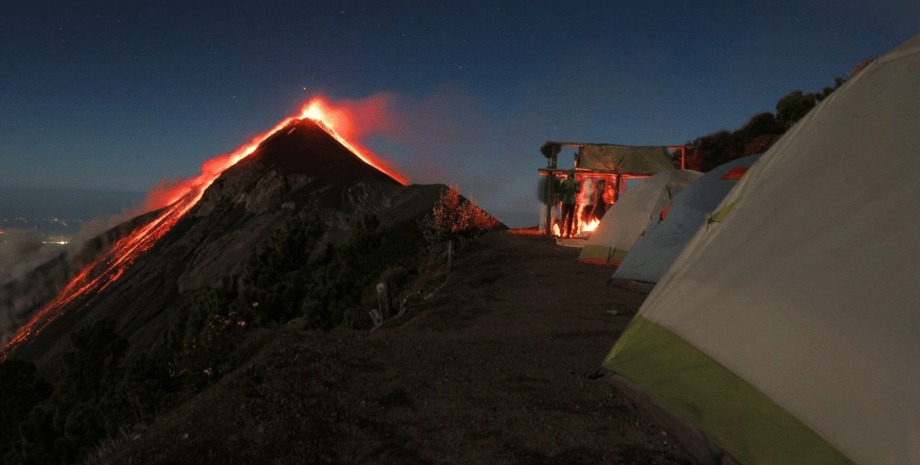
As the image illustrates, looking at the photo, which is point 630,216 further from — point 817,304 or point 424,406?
point 817,304

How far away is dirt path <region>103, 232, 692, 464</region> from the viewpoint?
3.83 metres

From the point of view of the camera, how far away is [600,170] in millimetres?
22922

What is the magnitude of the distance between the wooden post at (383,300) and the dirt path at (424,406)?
4.17 m

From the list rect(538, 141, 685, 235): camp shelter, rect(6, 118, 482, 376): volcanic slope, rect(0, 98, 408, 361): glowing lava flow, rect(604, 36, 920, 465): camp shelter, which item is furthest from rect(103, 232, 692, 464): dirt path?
rect(0, 98, 408, 361): glowing lava flow

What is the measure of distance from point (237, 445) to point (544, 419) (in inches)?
95.8

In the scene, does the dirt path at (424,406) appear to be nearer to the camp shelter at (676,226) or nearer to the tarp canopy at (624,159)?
the camp shelter at (676,226)

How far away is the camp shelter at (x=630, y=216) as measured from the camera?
13.0m

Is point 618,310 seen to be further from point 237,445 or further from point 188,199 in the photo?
point 188,199

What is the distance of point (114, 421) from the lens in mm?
11750

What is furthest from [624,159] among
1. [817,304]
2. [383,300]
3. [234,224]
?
[234,224]

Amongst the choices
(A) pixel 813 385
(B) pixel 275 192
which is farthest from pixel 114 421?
(B) pixel 275 192

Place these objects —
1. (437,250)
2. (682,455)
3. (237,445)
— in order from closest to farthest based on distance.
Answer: (682,455) < (237,445) < (437,250)

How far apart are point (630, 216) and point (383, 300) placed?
256 inches

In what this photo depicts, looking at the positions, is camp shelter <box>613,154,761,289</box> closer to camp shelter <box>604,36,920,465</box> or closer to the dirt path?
the dirt path
